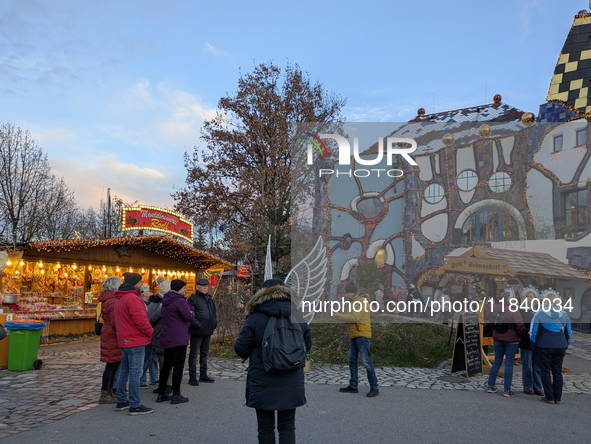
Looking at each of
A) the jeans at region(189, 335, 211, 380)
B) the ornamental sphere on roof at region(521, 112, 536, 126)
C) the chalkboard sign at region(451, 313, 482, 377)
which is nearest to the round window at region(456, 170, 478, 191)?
the ornamental sphere on roof at region(521, 112, 536, 126)

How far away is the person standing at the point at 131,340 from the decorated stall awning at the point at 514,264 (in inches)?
347

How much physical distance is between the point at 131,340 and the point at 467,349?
590 centimetres

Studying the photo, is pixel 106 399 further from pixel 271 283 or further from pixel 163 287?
pixel 271 283

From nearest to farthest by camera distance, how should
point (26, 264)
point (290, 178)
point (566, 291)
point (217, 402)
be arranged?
point (217, 402), point (566, 291), point (26, 264), point (290, 178)

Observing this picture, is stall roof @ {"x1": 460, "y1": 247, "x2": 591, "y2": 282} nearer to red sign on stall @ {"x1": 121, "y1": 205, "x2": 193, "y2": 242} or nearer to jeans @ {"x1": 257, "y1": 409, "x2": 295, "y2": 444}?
jeans @ {"x1": 257, "y1": 409, "x2": 295, "y2": 444}

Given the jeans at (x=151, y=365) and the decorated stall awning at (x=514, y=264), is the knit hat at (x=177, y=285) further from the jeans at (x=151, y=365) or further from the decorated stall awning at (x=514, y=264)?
the decorated stall awning at (x=514, y=264)

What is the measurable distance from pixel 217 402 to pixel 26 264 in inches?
393

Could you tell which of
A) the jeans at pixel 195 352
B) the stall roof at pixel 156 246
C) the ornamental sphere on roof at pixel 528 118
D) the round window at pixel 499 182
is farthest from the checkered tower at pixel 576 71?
the jeans at pixel 195 352

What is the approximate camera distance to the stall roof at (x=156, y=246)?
12.9 meters

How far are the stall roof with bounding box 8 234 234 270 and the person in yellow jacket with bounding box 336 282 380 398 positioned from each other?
9.69m

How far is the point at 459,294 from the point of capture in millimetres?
12547

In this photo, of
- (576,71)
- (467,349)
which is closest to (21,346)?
(467,349)

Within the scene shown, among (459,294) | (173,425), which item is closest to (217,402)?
(173,425)

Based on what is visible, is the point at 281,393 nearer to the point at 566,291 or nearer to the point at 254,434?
the point at 254,434
